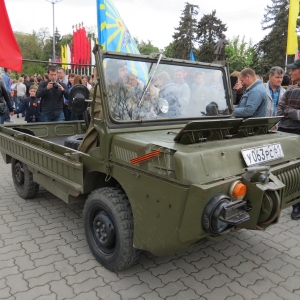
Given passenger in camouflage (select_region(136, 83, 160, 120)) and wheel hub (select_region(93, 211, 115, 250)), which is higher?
passenger in camouflage (select_region(136, 83, 160, 120))

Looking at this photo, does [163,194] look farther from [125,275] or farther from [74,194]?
[74,194]

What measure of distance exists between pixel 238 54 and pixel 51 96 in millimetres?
39138

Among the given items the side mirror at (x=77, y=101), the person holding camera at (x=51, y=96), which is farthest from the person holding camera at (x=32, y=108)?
the side mirror at (x=77, y=101)

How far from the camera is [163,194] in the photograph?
2330 mm

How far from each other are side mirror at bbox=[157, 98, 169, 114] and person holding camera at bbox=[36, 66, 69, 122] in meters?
3.73

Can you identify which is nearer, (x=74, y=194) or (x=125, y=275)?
(x=125, y=275)

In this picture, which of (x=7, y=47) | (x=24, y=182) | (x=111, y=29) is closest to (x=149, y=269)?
(x=24, y=182)

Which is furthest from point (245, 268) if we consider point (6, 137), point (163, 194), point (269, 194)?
point (6, 137)

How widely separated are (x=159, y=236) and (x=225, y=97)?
2.13 metres

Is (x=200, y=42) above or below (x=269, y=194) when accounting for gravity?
above

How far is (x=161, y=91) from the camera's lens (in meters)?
3.31

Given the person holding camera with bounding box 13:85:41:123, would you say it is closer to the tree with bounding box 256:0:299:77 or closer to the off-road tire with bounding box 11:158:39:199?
the off-road tire with bounding box 11:158:39:199

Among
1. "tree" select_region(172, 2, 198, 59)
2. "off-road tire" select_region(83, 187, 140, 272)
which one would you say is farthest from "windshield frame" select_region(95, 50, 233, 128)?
"tree" select_region(172, 2, 198, 59)

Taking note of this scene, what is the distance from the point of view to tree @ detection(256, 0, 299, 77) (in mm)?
33031
